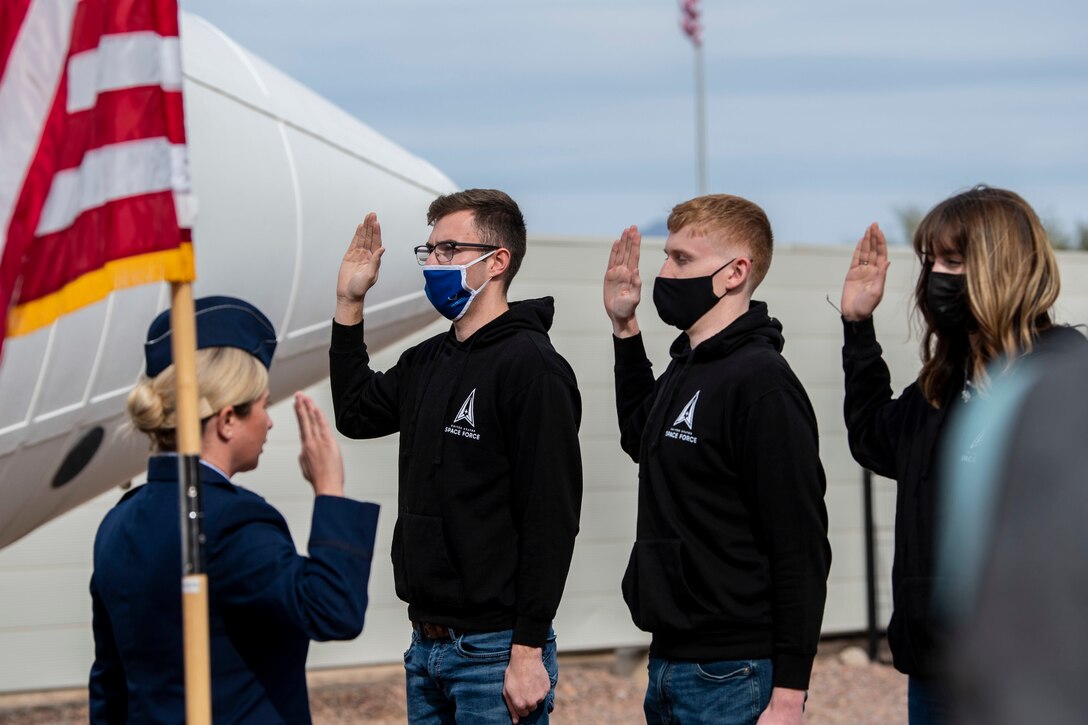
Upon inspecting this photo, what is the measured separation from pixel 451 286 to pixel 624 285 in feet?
1.73

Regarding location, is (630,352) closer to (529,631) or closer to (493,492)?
(493,492)

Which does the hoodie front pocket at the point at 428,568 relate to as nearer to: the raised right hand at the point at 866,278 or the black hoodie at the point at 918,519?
the black hoodie at the point at 918,519

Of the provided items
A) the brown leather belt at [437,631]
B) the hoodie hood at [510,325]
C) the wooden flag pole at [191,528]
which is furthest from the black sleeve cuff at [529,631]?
the wooden flag pole at [191,528]

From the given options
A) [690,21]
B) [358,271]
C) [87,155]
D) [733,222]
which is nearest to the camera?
[87,155]

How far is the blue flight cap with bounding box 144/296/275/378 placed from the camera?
2.47 m

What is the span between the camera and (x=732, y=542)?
3.17 meters

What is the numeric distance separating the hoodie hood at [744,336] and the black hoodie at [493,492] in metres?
0.37

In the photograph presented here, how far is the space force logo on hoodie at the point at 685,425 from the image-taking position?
323cm

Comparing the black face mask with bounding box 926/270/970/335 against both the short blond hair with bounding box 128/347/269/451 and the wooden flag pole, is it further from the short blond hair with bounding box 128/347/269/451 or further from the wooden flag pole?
the wooden flag pole

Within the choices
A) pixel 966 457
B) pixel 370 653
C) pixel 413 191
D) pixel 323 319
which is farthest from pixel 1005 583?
pixel 370 653

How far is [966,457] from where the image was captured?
2760 mm

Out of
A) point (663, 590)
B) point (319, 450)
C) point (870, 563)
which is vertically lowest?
point (870, 563)

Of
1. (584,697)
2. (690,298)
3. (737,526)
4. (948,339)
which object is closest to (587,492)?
(584,697)

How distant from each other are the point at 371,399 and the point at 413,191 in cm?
168
